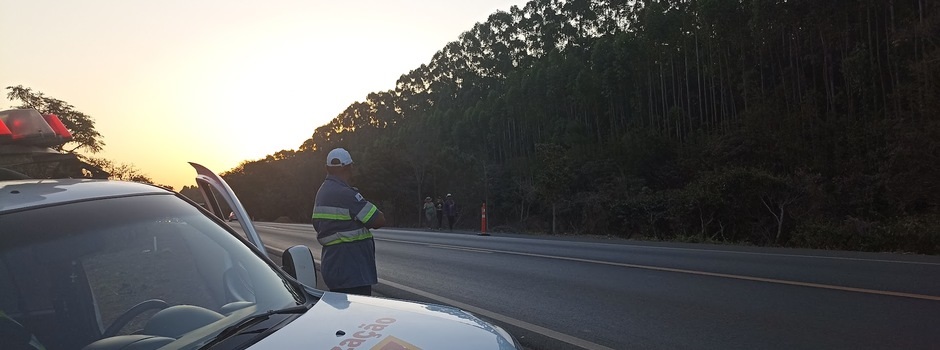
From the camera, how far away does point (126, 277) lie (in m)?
2.96

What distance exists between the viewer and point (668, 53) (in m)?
43.0

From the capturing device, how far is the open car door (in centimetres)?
372

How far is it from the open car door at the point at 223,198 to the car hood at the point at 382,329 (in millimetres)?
1013

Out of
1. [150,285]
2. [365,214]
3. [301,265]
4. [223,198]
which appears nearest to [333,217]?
[365,214]

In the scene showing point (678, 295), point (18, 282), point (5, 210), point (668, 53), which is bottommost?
point (678, 295)

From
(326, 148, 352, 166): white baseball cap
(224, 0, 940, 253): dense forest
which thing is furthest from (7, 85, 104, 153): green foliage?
(224, 0, 940, 253): dense forest

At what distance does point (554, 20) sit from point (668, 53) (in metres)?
21.6

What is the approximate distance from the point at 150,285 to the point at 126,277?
0.11 m

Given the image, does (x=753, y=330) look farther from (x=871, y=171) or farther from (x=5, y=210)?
(x=871, y=171)

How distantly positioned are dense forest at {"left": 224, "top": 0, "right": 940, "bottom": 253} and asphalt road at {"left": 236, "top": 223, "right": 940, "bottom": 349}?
20.6 ft

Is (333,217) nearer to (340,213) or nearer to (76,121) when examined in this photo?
(340,213)

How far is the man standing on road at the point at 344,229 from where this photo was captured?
17.0 feet

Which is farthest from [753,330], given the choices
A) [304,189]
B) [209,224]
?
[304,189]

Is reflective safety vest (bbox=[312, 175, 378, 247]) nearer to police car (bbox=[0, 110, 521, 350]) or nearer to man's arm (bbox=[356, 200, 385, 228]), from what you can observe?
man's arm (bbox=[356, 200, 385, 228])
